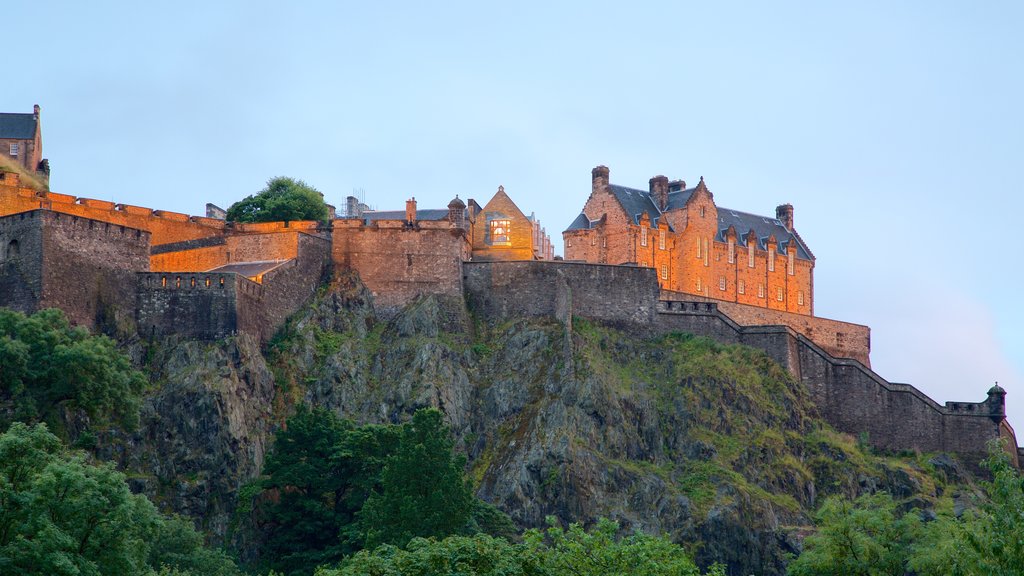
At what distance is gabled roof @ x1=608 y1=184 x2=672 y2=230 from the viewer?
95.8m

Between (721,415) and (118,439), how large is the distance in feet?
93.9

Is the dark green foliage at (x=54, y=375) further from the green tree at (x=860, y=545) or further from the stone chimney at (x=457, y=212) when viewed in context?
the green tree at (x=860, y=545)

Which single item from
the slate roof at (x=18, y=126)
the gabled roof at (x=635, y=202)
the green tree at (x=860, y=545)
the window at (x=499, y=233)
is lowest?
the green tree at (x=860, y=545)

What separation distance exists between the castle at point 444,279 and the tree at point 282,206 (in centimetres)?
543

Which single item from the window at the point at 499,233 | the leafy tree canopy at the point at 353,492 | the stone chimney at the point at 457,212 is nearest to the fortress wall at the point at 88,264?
the leafy tree canopy at the point at 353,492

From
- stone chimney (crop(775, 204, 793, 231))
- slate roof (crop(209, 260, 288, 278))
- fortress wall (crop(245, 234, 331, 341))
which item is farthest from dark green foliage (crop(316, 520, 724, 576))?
stone chimney (crop(775, 204, 793, 231))

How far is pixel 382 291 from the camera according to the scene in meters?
81.6

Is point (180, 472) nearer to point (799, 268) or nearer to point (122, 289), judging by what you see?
point (122, 289)

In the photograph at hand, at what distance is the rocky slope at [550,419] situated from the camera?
7056 centimetres

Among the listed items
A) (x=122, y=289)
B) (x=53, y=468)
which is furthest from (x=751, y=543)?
(x=53, y=468)

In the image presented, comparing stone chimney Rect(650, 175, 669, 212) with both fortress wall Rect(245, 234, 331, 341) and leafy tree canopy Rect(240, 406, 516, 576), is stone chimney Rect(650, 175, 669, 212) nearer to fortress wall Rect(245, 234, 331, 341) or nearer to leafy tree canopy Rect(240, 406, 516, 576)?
fortress wall Rect(245, 234, 331, 341)

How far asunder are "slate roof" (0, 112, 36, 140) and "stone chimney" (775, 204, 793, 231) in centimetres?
4640

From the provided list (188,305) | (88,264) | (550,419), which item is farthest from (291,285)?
(550,419)

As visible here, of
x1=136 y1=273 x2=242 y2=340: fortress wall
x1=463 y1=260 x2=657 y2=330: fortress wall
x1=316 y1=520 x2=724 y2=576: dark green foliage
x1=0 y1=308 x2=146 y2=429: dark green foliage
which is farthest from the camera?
x1=463 y1=260 x2=657 y2=330: fortress wall
